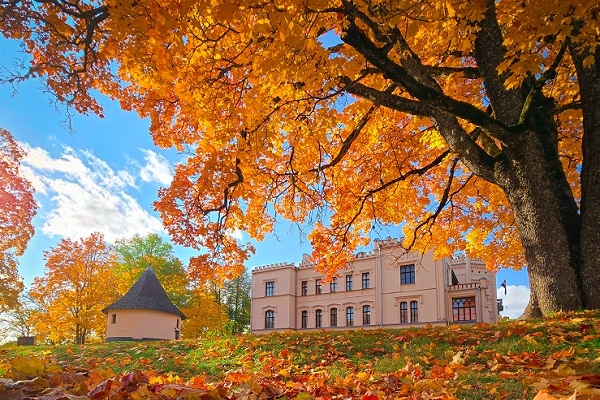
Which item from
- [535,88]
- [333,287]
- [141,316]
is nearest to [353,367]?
[535,88]

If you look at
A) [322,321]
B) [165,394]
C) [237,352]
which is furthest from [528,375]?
[322,321]

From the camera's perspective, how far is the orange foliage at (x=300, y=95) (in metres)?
5.85

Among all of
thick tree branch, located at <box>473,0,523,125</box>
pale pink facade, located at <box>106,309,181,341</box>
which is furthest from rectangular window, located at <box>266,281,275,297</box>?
thick tree branch, located at <box>473,0,523,125</box>

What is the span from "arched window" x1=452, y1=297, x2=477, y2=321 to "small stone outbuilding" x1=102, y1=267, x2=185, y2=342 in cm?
2211

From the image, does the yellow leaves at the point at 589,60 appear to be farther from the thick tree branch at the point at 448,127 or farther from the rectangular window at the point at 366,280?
the rectangular window at the point at 366,280

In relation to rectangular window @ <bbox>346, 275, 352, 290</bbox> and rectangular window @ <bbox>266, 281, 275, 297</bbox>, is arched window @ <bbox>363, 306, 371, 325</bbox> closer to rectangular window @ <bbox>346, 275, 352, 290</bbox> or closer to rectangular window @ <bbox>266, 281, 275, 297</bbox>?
rectangular window @ <bbox>346, 275, 352, 290</bbox>

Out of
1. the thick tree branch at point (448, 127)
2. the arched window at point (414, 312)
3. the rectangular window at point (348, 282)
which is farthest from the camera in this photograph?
the rectangular window at point (348, 282)

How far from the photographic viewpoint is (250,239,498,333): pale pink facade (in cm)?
3400

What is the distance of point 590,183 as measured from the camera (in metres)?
6.88

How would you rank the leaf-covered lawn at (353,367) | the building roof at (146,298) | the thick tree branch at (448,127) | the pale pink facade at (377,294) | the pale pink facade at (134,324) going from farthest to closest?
the pale pink facade at (377,294) → the building roof at (146,298) → the pale pink facade at (134,324) → the thick tree branch at (448,127) → the leaf-covered lawn at (353,367)

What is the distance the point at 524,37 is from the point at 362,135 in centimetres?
618

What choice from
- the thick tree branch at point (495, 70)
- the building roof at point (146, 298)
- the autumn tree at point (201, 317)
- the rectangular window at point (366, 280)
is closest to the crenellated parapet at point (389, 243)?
the rectangular window at point (366, 280)

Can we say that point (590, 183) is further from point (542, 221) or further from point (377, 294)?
point (377, 294)

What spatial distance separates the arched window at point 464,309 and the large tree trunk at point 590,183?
96.4 feet
